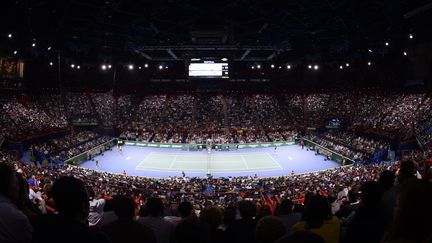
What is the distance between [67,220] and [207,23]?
91.5 ft

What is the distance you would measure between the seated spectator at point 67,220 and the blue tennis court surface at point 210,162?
101ft

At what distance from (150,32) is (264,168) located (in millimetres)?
20390

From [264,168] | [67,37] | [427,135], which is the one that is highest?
[67,37]

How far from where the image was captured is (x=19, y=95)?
49.3 meters

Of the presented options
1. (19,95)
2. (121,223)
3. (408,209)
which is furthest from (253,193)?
(19,95)

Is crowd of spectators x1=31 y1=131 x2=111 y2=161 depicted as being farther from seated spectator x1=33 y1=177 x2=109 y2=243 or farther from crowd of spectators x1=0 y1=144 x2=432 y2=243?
seated spectator x1=33 y1=177 x2=109 y2=243

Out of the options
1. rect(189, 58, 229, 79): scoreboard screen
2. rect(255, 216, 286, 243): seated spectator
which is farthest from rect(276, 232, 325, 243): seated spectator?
rect(189, 58, 229, 79): scoreboard screen

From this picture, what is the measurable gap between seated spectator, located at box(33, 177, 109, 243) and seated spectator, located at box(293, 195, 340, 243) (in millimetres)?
2482

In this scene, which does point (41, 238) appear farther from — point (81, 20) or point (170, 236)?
point (81, 20)

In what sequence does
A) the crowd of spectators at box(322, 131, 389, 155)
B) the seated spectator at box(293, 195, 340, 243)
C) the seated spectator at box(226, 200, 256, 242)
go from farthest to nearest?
1. the crowd of spectators at box(322, 131, 389, 155)
2. the seated spectator at box(226, 200, 256, 242)
3. the seated spectator at box(293, 195, 340, 243)

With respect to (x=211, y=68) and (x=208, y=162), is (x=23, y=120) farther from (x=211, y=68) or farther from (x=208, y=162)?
(x=211, y=68)

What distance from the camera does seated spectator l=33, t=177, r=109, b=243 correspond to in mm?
2689

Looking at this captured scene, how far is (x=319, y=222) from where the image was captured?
4.13 m

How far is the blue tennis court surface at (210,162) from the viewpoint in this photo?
3491 centimetres
